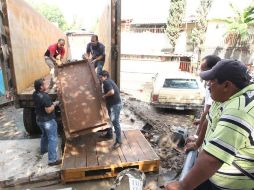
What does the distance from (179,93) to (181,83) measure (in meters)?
0.56

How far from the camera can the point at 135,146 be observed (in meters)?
5.28

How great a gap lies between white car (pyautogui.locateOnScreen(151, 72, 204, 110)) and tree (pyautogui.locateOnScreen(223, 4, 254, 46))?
438 inches

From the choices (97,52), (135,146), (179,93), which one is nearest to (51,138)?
(135,146)

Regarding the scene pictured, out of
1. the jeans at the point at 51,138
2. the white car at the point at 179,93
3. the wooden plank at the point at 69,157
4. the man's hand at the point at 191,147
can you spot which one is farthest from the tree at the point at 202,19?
the man's hand at the point at 191,147

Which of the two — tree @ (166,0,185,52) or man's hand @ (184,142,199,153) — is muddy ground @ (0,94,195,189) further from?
tree @ (166,0,185,52)

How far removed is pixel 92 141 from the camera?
5.57 metres

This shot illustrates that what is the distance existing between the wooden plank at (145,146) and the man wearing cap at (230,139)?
9.75ft

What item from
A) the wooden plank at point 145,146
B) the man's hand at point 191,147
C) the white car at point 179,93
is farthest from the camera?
the white car at point 179,93

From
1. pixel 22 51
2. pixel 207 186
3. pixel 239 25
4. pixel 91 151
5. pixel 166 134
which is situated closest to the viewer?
pixel 207 186

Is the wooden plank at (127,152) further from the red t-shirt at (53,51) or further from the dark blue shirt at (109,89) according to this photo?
the red t-shirt at (53,51)

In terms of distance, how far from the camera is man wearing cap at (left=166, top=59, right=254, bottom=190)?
4.81 ft

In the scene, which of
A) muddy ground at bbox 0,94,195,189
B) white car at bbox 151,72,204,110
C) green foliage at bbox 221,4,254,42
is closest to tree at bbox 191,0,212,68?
green foliage at bbox 221,4,254,42

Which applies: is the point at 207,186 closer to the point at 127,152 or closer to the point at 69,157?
the point at 127,152

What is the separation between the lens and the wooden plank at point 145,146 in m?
4.82
